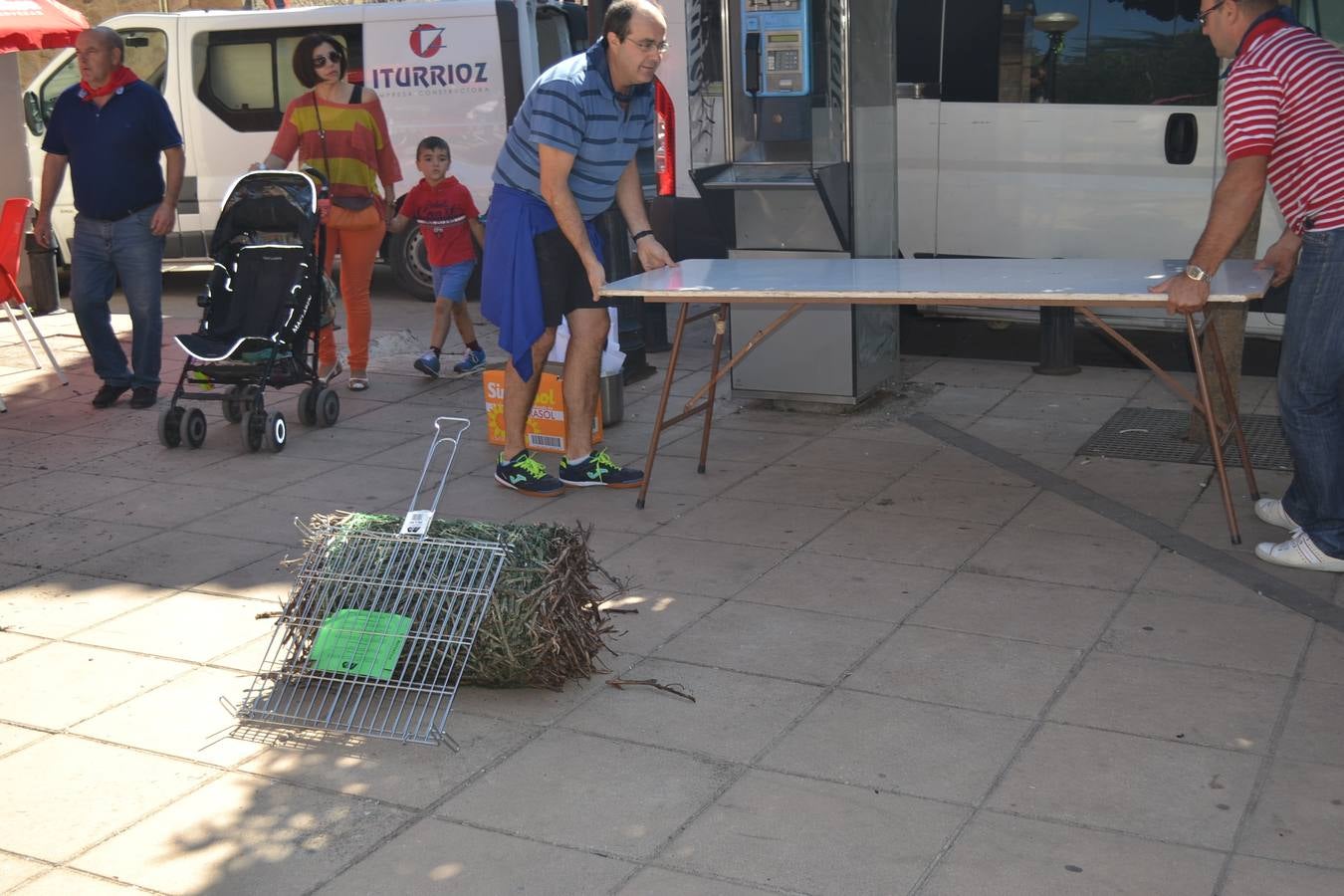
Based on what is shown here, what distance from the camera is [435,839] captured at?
11.0 ft

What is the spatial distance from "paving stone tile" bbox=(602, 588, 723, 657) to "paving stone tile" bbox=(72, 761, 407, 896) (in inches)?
44.4

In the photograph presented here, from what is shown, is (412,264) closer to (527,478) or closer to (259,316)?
(259,316)

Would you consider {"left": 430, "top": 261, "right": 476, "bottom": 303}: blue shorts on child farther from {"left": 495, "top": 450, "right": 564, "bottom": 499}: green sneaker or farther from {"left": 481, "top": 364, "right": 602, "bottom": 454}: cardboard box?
{"left": 495, "top": 450, "right": 564, "bottom": 499}: green sneaker

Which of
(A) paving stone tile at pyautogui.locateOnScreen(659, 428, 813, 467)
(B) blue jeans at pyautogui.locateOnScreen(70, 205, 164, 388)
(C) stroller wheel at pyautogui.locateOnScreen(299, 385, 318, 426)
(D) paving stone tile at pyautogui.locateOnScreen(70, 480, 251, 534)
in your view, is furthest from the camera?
(B) blue jeans at pyautogui.locateOnScreen(70, 205, 164, 388)

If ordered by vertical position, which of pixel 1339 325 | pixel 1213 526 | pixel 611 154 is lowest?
pixel 1213 526

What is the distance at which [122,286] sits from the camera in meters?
7.73

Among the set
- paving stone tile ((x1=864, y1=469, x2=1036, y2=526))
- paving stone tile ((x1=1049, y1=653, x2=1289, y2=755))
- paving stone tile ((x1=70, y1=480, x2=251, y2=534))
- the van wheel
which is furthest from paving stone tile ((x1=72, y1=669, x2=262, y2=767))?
the van wheel

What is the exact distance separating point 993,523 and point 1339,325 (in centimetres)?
143

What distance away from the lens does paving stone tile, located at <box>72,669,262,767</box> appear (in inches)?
152

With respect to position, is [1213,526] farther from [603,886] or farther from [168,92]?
[168,92]

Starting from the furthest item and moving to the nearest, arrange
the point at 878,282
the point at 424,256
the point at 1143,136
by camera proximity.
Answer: the point at 424,256
the point at 1143,136
the point at 878,282

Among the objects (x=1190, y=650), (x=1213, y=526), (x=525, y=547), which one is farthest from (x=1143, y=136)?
(x=525, y=547)

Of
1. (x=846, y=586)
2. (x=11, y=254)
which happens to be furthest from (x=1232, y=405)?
(x=11, y=254)

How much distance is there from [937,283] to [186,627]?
2.87m
